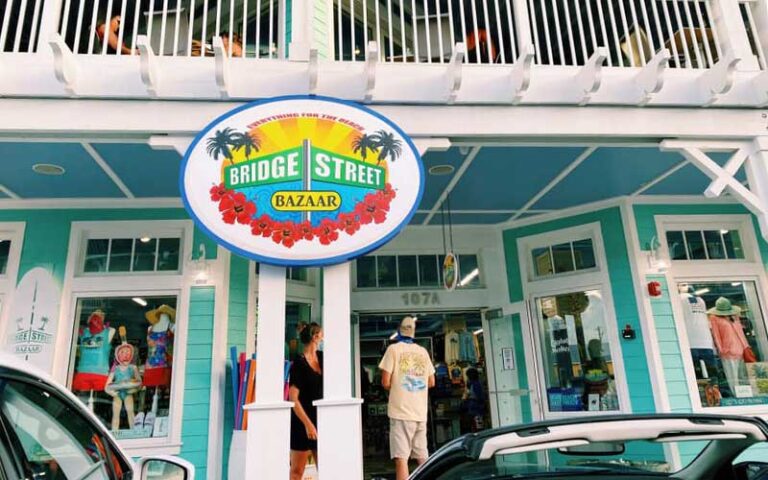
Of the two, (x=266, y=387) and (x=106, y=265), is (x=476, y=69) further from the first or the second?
(x=106, y=265)

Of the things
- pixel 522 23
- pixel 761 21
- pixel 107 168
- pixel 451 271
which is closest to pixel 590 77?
pixel 522 23

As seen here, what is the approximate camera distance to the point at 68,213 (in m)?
4.96

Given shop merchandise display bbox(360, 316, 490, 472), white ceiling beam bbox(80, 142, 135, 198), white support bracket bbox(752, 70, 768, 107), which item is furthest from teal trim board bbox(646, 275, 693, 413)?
white ceiling beam bbox(80, 142, 135, 198)

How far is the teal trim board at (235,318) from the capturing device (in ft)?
15.2

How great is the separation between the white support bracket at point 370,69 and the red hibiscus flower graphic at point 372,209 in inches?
30.6

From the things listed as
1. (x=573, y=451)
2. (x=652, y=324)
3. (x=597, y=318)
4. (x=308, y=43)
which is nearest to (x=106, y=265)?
(x=308, y=43)

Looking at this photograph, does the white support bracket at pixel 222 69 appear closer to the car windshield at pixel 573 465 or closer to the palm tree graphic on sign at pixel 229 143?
the palm tree graphic on sign at pixel 229 143

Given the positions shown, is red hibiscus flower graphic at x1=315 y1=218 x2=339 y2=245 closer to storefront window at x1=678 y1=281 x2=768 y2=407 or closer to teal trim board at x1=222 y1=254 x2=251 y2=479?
teal trim board at x1=222 y1=254 x2=251 y2=479

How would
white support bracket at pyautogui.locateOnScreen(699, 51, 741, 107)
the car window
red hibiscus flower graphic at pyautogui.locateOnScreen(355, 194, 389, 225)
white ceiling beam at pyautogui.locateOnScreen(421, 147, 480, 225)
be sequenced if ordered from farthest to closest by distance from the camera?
white ceiling beam at pyautogui.locateOnScreen(421, 147, 480, 225) < white support bracket at pyautogui.locateOnScreen(699, 51, 741, 107) < red hibiscus flower graphic at pyautogui.locateOnScreen(355, 194, 389, 225) < the car window

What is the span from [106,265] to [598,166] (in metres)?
4.82

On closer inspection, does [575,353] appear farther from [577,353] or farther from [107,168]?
[107,168]

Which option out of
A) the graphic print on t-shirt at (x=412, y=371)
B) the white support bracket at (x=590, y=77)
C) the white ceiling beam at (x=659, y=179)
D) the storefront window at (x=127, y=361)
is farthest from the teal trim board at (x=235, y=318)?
the white ceiling beam at (x=659, y=179)

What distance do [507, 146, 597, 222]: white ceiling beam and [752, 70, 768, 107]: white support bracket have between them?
4.22 ft

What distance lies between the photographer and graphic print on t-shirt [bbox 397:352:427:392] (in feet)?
13.4
